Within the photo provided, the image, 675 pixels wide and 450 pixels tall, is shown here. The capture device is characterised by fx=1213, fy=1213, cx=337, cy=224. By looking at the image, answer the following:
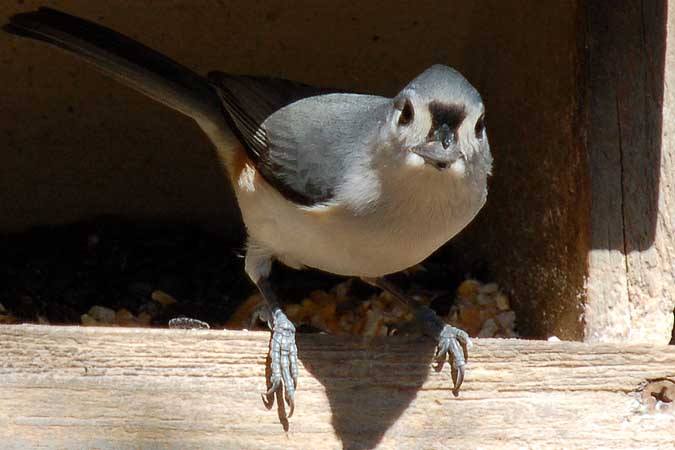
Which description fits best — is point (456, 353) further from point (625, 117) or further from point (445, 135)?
point (625, 117)

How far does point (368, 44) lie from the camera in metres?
4.02

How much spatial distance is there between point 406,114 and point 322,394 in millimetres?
642

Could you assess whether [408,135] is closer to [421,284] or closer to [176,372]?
[176,372]

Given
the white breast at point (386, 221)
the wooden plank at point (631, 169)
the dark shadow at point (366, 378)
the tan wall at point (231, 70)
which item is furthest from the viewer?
the tan wall at point (231, 70)

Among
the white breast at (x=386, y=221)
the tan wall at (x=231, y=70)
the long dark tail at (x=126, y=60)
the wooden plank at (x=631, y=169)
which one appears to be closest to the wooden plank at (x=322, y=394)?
the white breast at (x=386, y=221)

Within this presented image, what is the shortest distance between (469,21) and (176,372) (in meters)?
1.90

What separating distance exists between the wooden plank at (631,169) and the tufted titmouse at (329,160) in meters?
0.39

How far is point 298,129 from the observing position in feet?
10.6

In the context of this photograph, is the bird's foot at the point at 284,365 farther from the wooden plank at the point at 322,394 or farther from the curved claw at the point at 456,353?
the curved claw at the point at 456,353

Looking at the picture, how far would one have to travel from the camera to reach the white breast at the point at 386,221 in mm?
2740

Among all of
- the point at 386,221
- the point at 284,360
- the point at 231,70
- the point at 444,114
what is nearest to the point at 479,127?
the point at 444,114

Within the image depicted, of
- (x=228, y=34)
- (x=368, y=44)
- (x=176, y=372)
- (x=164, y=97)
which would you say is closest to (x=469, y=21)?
(x=368, y=44)

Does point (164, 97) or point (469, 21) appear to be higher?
point (469, 21)

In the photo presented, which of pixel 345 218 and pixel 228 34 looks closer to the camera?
pixel 345 218
